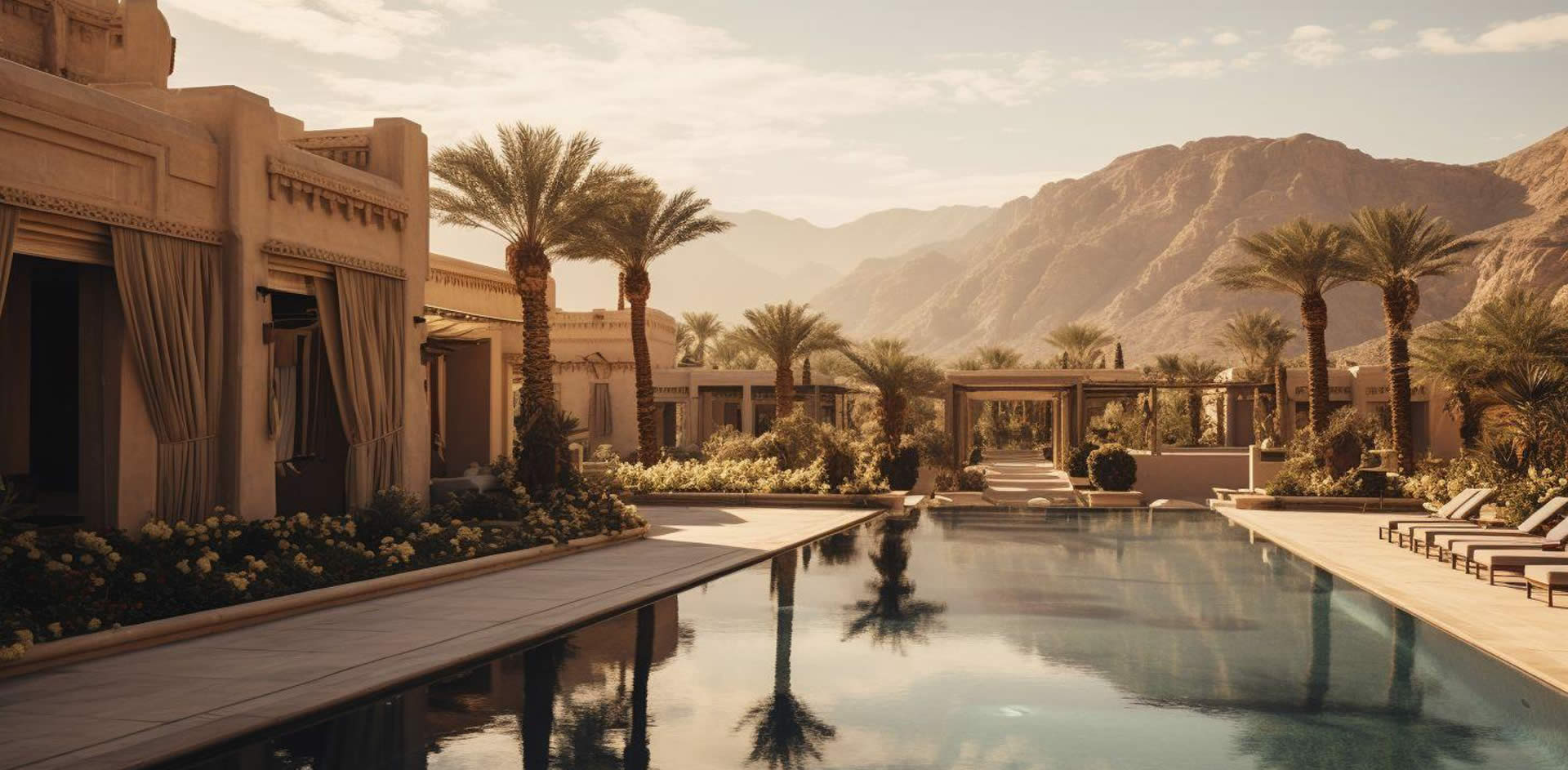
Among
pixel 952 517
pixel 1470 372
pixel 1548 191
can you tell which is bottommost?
pixel 952 517

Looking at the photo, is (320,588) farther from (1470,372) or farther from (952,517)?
(1470,372)

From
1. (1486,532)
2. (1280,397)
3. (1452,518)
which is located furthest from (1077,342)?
(1486,532)

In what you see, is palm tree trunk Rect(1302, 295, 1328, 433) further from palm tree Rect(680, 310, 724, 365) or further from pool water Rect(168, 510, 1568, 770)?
palm tree Rect(680, 310, 724, 365)

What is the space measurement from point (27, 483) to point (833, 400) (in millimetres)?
40208

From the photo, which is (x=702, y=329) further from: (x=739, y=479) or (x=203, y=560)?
(x=203, y=560)

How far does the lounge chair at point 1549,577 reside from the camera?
41.8 ft

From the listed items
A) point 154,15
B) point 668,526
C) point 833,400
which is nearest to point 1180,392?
point 833,400

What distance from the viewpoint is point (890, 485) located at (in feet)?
111

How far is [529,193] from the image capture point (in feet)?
80.8

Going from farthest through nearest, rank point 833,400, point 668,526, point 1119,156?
point 1119,156
point 833,400
point 668,526

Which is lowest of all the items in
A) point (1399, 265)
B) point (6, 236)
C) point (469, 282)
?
point (6, 236)

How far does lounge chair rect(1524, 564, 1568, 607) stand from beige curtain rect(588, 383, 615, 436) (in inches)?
1198

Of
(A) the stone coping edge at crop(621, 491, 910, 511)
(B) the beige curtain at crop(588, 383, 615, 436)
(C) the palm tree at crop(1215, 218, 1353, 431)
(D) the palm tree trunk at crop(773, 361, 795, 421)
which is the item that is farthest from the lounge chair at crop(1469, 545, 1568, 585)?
(B) the beige curtain at crop(588, 383, 615, 436)

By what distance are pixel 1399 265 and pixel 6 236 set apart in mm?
31010
